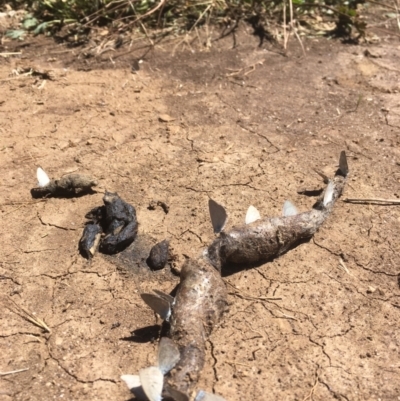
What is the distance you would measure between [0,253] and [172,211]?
3.01ft

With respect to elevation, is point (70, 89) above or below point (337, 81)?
above

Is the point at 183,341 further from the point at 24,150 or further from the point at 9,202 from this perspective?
the point at 24,150

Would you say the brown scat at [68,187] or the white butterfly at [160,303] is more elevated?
the white butterfly at [160,303]

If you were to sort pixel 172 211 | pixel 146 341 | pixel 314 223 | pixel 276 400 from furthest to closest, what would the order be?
1. pixel 172 211
2. pixel 314 223
3. pixel 146 341
4. pixel 276 400

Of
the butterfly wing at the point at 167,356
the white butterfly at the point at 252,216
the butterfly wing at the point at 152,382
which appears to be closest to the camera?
the butterfly wing at the point at 152,382

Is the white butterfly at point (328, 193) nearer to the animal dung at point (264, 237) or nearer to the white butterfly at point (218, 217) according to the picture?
the animal dung at point (264, 237)

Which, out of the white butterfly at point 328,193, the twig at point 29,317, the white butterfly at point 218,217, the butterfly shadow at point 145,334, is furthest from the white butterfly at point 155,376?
the white butterfly at point 328,193

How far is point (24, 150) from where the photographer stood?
134 inches

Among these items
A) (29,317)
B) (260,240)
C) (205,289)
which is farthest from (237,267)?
(29,317)

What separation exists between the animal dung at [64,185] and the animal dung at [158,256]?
621mm

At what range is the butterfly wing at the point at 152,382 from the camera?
1.87 meters

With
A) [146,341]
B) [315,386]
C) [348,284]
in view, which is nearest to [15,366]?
[146,341]

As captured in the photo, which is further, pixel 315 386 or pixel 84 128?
pixel 84 128

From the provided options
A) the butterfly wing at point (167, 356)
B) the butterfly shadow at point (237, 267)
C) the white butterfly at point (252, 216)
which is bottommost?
the butterfly shadow at point (237, 267)
